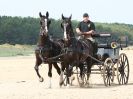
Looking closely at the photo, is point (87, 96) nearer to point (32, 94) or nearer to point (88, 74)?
point (32, 94)

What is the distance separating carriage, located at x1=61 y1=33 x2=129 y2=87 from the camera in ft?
72.0

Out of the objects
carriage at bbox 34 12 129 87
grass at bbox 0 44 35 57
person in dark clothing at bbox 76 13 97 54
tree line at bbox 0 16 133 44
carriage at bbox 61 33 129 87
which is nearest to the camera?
carriage at bbox 34 12 129 87

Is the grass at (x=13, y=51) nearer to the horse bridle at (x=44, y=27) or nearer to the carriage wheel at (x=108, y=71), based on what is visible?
the carriage wheel at (x=108, y=71)

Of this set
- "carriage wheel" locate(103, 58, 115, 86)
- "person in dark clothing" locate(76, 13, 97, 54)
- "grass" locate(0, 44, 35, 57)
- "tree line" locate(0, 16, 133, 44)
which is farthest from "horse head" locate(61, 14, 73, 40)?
"tree line" locate(0, 16, 133, 44)

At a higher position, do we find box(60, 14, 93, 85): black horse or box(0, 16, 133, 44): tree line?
box(60, 14, 93, 85): black horse

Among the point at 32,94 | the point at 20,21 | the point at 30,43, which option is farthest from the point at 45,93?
the point at 20,21

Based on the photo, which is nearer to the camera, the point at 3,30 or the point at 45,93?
the point at 45,93

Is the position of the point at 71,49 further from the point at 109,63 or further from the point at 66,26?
the point at 109,63

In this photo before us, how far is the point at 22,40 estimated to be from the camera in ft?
326

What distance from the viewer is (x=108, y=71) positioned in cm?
2194

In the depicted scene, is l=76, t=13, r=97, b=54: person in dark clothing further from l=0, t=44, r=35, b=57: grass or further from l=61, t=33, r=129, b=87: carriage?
l=0, t=44, r=35, b=57: grass

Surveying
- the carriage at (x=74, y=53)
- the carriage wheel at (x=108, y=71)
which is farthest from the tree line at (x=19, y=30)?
the carriage wheel at (x=108, y=71)

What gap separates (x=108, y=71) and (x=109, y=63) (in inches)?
14.7

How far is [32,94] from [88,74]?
12.8 ft
